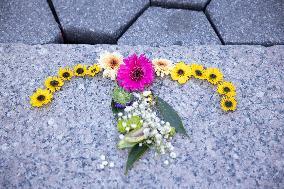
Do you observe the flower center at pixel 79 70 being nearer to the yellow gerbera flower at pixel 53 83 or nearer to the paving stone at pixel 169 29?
the yellow gerbera flower at pixel 53 83

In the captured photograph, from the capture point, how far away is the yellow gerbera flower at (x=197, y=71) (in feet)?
4.37

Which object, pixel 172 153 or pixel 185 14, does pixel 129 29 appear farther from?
pixel 172 153

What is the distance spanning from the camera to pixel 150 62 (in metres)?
1.28

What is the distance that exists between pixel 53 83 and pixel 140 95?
0.30 metres

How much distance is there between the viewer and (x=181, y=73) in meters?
1.33

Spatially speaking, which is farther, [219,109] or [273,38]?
[273,38]

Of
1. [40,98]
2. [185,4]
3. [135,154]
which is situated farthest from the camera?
[185,4]

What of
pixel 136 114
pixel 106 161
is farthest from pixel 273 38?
pixel 106 161

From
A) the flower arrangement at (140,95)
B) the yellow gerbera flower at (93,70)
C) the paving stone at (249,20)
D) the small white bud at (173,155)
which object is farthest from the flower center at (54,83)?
the paving stone at (249,20)

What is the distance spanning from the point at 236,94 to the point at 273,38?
0.37m

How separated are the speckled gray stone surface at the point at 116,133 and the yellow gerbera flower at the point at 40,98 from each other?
21 mm

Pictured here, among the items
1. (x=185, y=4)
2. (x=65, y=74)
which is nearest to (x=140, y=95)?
(x=65, y=74)

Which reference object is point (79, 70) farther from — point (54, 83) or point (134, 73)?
point (134, 73)

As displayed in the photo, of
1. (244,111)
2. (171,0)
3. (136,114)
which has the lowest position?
(244,111)
